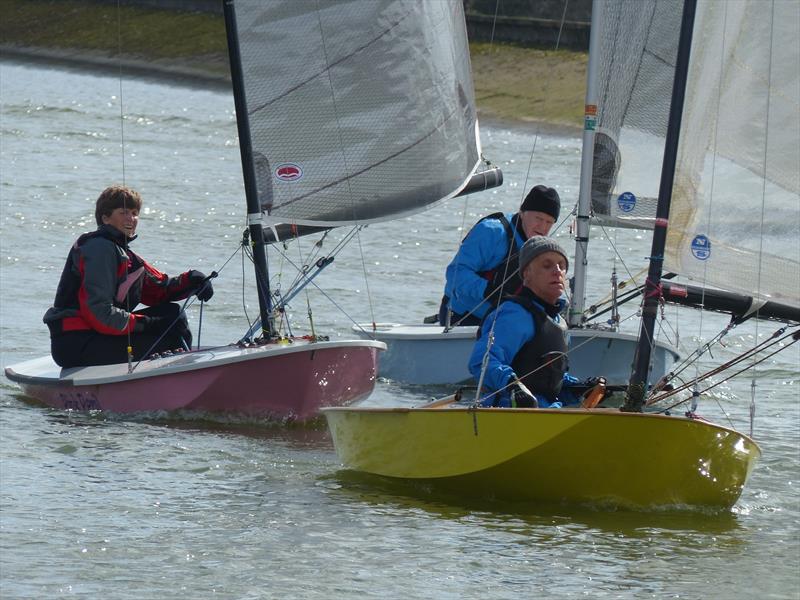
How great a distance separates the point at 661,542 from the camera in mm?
6359

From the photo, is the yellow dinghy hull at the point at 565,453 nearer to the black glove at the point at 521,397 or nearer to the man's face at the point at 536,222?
the black glove at the point at 521,397

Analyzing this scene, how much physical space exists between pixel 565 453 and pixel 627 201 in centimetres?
299

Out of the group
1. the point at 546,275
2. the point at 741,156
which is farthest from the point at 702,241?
the point at 546,275

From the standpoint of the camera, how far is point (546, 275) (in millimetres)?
6305

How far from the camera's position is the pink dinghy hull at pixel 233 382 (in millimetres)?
8281

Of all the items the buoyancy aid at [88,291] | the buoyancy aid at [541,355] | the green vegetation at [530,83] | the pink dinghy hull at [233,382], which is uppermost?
the green vegetation at [530,83]

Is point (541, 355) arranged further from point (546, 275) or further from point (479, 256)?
point (479, 256)

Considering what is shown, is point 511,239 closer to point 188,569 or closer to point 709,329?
point 188,569

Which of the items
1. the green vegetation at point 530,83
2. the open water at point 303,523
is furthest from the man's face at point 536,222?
the green vegetation at point 530,83

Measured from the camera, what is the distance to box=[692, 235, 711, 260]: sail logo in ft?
21.2

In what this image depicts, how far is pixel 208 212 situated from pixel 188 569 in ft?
45.1

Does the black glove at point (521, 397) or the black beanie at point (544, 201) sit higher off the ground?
the black beanie at point (544, 201)

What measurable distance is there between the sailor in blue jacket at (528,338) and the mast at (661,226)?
296 millimetres

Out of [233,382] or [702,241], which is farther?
[233,382]
